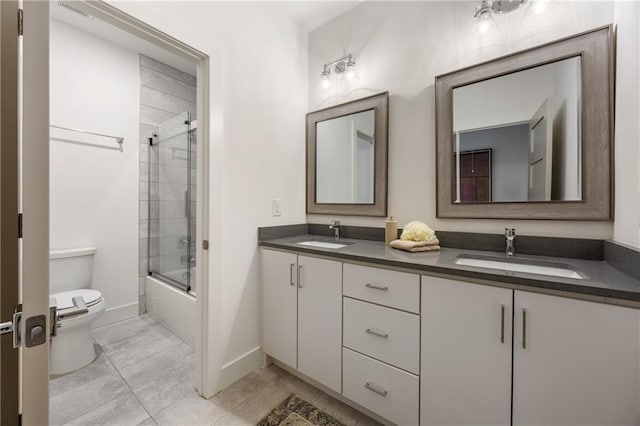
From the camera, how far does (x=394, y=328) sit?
1.23 meters

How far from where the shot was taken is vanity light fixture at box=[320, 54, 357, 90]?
196 cm

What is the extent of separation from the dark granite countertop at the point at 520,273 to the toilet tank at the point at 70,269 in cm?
184

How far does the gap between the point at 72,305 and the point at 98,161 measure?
49.4 inches

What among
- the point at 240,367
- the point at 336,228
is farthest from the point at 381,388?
the point at 336,228

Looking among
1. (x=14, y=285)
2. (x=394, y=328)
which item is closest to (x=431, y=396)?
(x=394, y=328)

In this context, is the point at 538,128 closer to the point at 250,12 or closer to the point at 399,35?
the point at 399,35

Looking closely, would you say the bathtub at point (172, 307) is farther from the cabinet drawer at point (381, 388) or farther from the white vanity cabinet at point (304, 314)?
the cabinet drawer at point (381, 388)

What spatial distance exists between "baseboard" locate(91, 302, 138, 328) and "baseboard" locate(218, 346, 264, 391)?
4.91 feet

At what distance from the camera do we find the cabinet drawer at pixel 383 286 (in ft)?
3.86

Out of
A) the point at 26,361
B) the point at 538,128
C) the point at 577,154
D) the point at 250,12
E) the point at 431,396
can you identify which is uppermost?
the point at 250,12

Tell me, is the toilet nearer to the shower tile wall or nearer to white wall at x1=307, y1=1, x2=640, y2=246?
the shower tile wall

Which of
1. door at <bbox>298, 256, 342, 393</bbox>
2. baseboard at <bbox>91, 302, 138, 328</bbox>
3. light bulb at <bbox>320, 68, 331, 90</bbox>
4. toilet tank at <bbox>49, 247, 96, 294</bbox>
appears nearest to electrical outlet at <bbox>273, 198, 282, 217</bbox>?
door at <bbox>298, 256, 342, 393</bbox>

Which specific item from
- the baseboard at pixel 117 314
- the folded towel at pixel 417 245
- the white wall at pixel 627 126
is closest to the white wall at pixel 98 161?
the baseboard at pixel 117 314

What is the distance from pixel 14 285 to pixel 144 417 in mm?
1254
